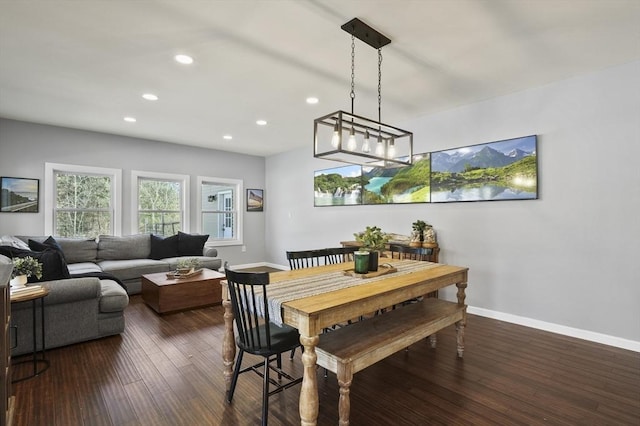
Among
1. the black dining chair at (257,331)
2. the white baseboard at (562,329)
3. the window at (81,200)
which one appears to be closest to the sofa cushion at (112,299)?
→ the black dining chair at (257,331)

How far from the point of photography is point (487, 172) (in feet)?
12.9

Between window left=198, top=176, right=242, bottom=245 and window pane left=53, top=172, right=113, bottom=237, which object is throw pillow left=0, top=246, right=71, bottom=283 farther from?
window left=198, top=176, right=242, bottom=245

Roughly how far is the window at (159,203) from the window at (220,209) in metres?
0.34

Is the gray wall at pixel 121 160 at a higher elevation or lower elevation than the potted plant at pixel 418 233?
higher

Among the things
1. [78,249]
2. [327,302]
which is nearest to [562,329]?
[327,302]

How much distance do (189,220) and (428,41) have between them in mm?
5543

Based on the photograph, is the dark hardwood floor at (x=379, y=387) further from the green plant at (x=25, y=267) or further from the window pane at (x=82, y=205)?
the window pane at (x=82, y=205)

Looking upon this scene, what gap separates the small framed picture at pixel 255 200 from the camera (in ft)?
24.3

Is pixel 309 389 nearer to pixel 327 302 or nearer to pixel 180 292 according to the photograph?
pixel 327 302

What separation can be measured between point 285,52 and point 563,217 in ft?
10.9

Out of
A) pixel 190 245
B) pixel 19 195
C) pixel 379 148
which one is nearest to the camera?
pixel 379 148

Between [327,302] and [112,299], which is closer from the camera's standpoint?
[327,302]

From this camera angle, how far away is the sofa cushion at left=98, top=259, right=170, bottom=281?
15.5ft

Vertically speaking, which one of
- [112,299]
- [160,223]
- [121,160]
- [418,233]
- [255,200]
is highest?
[121,160]
